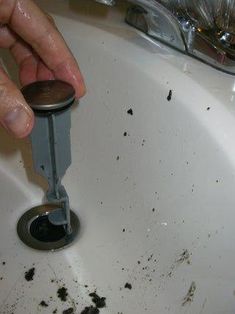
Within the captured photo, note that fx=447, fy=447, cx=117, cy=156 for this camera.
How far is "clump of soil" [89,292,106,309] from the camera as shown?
0.39 meters

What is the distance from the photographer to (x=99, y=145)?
0.44 m

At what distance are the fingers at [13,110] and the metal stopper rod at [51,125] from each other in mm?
18

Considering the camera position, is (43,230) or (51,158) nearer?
(51,158)

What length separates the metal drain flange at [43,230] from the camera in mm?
448

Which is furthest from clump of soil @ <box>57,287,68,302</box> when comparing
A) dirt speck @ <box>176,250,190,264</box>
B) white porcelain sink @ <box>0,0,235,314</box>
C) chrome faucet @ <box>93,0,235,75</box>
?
chrome faucet @ <box>93,0,235,75</box>

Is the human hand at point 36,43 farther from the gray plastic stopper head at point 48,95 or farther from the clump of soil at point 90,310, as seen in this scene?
the clump of soil at point 90,310

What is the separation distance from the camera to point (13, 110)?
276 millimetres

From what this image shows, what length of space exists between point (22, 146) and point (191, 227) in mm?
229

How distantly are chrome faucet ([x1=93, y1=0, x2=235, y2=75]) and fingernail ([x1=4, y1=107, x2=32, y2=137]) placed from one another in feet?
0.50

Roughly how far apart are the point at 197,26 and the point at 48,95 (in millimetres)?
163

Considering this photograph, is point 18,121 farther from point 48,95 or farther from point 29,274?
point 29,274

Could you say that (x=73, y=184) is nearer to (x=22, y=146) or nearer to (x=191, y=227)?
(x=22, y=146)

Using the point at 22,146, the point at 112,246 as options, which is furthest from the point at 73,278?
the point at 22,146

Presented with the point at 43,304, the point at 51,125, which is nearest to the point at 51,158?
the point at 51,125
